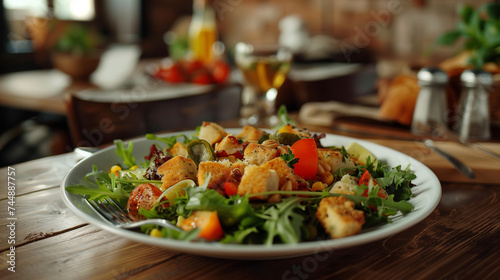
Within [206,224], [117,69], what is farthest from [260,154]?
[117,69]

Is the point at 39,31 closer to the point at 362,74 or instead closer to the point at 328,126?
the point at 362,74

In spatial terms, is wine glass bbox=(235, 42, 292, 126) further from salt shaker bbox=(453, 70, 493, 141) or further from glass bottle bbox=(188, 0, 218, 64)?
glass bottle bbox=(188, 0, 218, 64)

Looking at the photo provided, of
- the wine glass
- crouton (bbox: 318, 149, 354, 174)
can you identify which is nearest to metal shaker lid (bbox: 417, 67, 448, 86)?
the wine glass

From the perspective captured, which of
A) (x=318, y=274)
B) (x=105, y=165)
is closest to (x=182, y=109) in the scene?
(x=105, y=165)

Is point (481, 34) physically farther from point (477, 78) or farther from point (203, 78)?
point (203, 78)

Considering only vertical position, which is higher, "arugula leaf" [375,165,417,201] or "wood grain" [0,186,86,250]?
"arugula leaf" [375,165,417,201]

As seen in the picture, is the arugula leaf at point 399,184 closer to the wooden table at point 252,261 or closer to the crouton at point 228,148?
the wooden table at point 252,261
